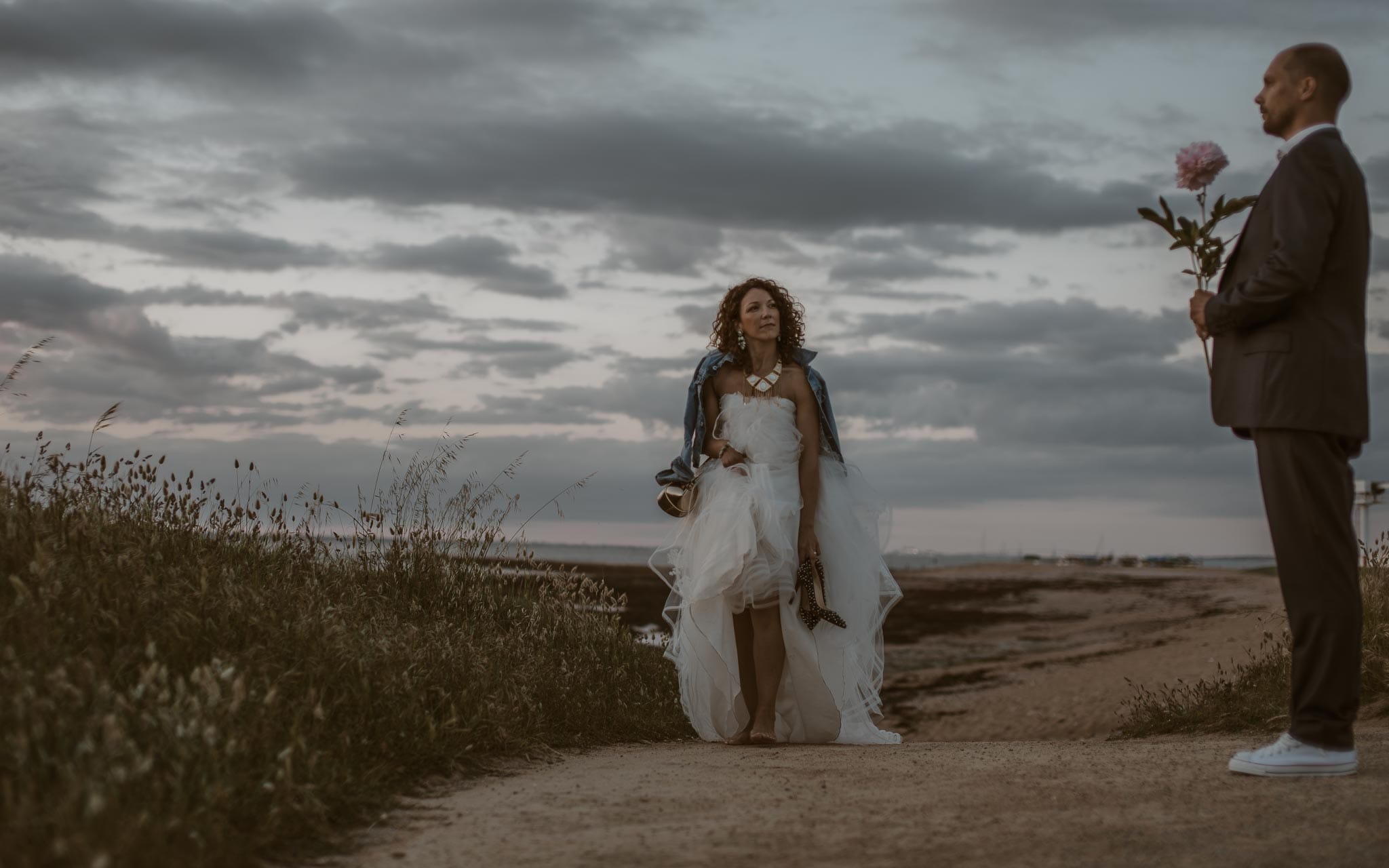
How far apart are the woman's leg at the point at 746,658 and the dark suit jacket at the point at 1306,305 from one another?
10.6 ft

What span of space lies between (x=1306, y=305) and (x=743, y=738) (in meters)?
3.97

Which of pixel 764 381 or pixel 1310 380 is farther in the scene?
pixel 764 381

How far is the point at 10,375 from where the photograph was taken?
6.70 m

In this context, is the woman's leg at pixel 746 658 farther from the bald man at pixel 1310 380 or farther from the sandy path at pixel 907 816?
the bald man at pixel 1310 380

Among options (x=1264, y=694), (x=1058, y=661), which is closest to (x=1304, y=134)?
(x=1264, y=694)

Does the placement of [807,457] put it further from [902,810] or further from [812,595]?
[902,810]

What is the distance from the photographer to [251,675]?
5.01 m

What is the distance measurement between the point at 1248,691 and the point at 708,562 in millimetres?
3929

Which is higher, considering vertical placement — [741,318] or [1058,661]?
[741,318]

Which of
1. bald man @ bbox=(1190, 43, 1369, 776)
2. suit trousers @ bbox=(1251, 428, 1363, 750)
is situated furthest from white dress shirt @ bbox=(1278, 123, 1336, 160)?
suit trousers @ bbox=(1251, 428, 1363, 750)

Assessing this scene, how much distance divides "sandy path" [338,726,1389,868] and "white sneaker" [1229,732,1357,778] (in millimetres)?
68

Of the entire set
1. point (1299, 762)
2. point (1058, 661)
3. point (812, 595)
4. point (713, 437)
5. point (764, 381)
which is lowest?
point (1058, 661)

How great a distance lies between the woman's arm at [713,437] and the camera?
7336mm

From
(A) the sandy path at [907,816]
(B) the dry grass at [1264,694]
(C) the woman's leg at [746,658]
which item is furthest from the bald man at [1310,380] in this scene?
(C) the woman's leg at [746,658]
